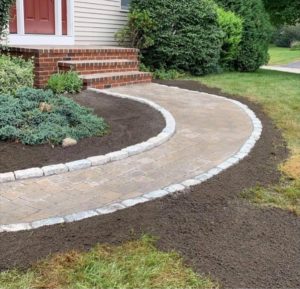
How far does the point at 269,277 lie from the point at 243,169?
5.92 feet

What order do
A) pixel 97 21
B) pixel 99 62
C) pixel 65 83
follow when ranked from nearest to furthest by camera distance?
pixel 65 83 < pixel 99 62 < pixel 97 21

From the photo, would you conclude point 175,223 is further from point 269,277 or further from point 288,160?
point 288,160

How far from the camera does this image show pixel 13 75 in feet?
20.3

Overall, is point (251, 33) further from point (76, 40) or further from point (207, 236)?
point (207, 236)

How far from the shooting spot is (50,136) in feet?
14.8

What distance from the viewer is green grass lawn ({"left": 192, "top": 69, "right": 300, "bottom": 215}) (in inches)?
136

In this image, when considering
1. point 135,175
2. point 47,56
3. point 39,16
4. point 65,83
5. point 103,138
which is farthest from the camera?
point 39,16

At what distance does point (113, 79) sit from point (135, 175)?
174 inches

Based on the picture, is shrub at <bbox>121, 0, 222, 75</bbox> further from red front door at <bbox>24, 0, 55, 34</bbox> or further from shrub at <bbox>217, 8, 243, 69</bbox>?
red front door at <bbox>24, 0, 55, 34</bbox>

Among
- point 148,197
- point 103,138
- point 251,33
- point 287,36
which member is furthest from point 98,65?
point 287,36

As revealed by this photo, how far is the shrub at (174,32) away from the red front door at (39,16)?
6.10 feet

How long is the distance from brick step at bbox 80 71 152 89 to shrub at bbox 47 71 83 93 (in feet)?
0.88

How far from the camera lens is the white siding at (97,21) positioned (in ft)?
32.7

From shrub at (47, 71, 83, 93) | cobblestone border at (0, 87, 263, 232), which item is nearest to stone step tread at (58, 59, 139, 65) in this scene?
shrub at (47, 71, 83, 93)
